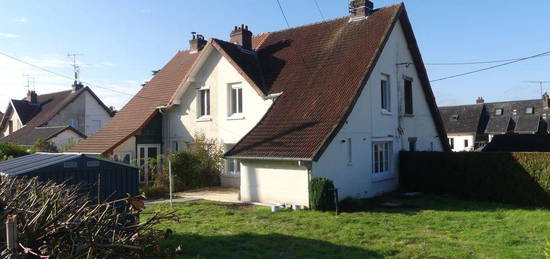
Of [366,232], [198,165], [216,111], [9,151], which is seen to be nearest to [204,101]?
[216,111]

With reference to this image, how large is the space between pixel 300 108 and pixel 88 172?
28.1ft

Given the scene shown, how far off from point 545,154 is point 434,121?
7907 millimetres

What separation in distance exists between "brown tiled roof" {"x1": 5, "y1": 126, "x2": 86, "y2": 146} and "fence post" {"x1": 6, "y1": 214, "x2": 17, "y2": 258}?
105 ft

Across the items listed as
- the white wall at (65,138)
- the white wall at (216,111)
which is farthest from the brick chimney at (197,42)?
the white wall at (65,138)

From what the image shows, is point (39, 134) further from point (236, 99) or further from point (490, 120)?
point (490, 120)

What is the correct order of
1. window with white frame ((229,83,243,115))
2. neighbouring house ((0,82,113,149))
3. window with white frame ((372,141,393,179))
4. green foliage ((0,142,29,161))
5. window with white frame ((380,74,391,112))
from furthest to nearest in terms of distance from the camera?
1. neighbouring house ((0,82,113,149))
2. green foliage ((0,142,29,161))
3. window with white frame ((229,83,243,115))
4. window with white frame ((380,74,391,112))
5. window with white frame ((372,141,393,179))

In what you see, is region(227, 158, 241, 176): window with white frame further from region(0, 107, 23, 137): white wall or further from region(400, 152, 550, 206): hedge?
region(0, 107, 23, 137): white wall

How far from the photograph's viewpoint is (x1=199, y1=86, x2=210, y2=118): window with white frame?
20781mm

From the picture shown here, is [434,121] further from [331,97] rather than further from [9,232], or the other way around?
[9,232]

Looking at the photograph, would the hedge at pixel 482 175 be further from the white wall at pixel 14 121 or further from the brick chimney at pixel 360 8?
the white wall at pixel 14 121

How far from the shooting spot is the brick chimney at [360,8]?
19.4m

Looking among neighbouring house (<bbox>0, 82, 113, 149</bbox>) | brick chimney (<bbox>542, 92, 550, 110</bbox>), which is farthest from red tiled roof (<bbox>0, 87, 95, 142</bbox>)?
brick chimney (<bbox>542, 92, 550, 110</bbox>)

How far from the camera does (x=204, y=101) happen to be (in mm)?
20984

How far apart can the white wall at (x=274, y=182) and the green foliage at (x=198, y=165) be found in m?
3.56
